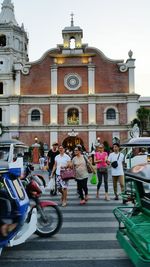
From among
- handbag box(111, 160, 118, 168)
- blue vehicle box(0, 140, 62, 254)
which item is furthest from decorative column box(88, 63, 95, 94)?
blue vehicle box(0, 140, 62, 254)

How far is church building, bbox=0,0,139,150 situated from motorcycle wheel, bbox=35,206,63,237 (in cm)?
3511

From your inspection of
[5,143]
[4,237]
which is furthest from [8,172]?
[5,143]

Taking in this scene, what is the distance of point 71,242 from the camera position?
6.03 metres

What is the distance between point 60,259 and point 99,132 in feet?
122

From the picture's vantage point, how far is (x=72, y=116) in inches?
1692

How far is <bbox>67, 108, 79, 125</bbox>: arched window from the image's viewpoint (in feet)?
140

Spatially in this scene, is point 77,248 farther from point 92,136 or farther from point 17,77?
point 17,77

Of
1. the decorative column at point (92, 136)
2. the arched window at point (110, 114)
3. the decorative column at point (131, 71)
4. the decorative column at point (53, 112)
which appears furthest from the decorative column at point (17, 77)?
the decorative column at point (131, 71)

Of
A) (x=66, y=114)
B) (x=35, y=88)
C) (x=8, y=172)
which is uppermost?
(x=35, y=88)

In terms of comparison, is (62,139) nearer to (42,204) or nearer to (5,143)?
(5,143)

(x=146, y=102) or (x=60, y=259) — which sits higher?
(x=146, y=102)

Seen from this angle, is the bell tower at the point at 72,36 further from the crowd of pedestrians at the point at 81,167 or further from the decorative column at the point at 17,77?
the crowd of pedestrians at the point at 81,167

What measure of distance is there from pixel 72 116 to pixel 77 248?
37516 mm

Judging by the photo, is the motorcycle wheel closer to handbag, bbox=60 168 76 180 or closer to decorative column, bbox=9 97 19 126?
handbag, bbox=60 168 76 180
